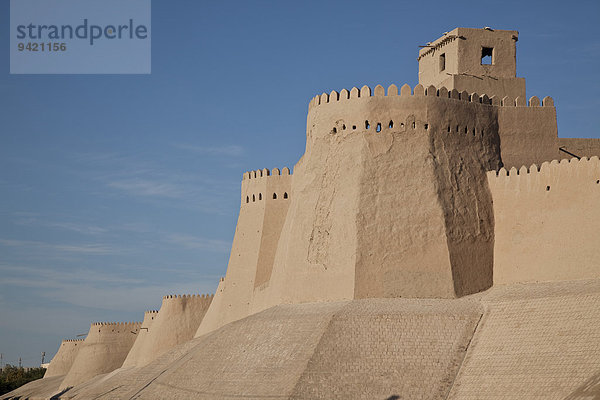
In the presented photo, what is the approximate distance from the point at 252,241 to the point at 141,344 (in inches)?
467

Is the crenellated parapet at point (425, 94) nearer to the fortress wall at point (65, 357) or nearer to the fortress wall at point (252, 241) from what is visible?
the fortress wall at point (252, 241)

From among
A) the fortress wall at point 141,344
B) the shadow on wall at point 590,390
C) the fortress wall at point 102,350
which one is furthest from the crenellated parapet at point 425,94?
the fortress wall at point 102,350

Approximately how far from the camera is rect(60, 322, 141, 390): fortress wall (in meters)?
55.5

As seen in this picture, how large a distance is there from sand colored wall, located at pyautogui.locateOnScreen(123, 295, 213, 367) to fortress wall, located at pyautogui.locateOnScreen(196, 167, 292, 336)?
12.8ft

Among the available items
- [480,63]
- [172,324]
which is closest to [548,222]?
[480,63]

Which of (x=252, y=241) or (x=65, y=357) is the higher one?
(x=252, y=241)

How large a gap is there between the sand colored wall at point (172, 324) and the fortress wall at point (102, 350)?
26.1ft

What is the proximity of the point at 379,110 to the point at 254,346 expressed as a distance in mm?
9644

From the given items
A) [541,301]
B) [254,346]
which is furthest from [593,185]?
[254,346]

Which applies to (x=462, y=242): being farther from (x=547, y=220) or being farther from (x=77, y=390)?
(x=77, y=390)

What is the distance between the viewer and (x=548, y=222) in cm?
3002

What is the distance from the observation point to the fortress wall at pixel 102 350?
5547cm

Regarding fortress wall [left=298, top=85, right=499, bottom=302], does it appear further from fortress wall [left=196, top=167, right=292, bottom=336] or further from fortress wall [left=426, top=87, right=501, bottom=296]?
fortress wall [left=196, top=167, right=292, bottom=336]

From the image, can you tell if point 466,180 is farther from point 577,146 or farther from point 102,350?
point 102,350
